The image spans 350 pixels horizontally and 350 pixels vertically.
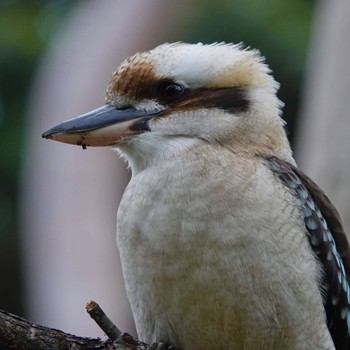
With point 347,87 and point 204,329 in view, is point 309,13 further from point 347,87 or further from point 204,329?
point 204,329

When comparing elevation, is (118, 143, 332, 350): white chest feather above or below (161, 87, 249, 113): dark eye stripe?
below

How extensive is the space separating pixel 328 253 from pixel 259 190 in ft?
1.29

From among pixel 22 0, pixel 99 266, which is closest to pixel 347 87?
pixel 99 266

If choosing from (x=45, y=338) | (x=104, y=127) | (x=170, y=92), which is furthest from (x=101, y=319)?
(x=170, y=92)

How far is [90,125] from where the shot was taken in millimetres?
4105

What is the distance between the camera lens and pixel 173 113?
4.04 metres

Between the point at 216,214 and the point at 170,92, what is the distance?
54cm

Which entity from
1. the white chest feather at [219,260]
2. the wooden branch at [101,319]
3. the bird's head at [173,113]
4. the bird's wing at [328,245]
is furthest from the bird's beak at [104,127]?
the wooden branch at [101,319]

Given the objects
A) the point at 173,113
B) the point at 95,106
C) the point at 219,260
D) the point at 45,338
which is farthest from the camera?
the point at 95,106

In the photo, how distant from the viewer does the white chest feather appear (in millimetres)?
3746

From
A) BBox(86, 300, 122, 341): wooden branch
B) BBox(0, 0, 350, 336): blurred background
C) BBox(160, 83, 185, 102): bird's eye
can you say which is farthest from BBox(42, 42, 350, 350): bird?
BBox(0, 0, 350, 336): blurred background

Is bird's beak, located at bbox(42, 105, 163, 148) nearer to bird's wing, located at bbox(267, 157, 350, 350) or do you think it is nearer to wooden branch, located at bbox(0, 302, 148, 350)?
bird's wing, located at bbox(267, 157, 350, 350)

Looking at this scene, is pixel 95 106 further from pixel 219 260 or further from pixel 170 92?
pixel 219 260

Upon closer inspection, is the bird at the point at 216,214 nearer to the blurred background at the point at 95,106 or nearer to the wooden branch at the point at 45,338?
the wooden branch at the point at 45,338
